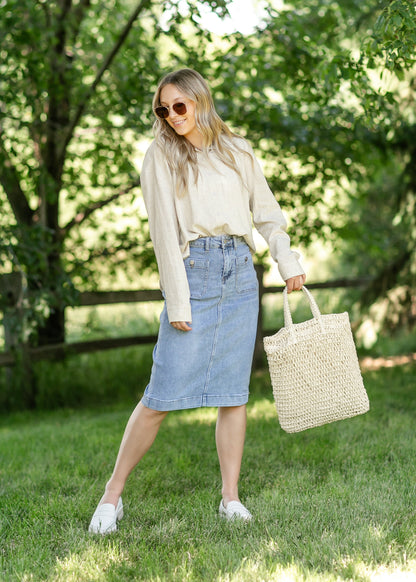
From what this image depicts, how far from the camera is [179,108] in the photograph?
8.55 feet

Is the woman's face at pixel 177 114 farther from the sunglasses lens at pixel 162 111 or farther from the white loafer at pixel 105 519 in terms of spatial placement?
the white loafer at pixel 105 519

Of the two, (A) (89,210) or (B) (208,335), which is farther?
(A) (89,210)

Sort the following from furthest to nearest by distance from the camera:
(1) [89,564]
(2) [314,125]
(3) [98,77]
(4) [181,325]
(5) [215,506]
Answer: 1. (2) [314,125]
2. (3) [98,77]
3. (5) [215,506]
4. (4) [181,325]
5. (1) [89,564]

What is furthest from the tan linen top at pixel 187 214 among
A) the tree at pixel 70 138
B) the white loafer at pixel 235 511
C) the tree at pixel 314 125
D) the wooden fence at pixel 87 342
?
the wooden fence at pixel 87 342

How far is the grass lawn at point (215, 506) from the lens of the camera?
2.14 m

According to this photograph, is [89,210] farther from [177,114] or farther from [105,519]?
[105,519]

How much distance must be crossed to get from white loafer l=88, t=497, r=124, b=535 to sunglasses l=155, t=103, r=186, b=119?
63.8 inches

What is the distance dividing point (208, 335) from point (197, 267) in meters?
0.28

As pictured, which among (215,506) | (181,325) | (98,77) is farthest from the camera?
(98,77)

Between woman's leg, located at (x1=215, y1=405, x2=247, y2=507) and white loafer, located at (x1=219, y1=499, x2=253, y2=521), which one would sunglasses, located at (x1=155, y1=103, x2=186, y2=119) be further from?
white loafer, located at (x1=219, y1=499, x2=253, y2=521)

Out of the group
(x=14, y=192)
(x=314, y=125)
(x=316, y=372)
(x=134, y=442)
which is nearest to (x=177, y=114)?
(x=316, y=372)

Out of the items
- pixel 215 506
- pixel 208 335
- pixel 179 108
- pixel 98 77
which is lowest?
pixel 215 506

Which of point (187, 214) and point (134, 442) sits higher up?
point (187, 214)

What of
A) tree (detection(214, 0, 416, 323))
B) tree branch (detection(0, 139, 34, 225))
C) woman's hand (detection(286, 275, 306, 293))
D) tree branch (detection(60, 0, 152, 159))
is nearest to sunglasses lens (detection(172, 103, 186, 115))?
woman's hand (detection(286, 275, 306, 293))
